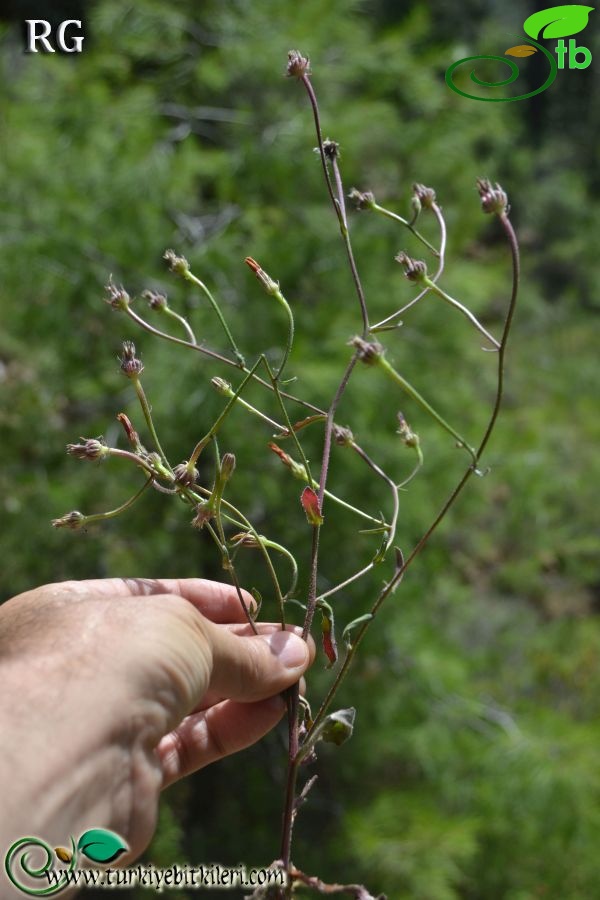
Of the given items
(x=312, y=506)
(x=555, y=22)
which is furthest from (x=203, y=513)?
(x=555, y=22)

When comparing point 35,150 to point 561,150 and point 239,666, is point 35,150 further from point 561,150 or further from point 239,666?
point 561,150

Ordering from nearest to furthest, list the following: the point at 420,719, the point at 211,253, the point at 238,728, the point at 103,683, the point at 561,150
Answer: the point at 103,683
the point at 238,728
the point at 211,253
the point at 420,719
the point at 561,150

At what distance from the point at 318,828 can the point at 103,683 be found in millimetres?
1978

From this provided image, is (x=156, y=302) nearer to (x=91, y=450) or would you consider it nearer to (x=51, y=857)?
(x=91, y=450)

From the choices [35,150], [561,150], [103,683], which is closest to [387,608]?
[35,150]

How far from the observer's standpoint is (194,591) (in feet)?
2.45

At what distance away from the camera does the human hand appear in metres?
0.51

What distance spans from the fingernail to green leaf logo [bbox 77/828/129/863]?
6.5 inches

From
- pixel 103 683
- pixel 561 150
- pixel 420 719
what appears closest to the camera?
pixel 103 683

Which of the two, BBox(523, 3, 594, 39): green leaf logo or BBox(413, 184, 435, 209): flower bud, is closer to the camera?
BBox(413, 184, 435, 209): flower bud

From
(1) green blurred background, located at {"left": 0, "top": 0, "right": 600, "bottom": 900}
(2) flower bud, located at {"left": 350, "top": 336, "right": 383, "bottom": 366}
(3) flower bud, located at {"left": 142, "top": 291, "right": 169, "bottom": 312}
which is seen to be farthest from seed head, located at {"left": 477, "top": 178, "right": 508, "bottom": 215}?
(1) green blurred background, located at {"left": 0, "top": 0, "right": 600, "bottom": 900}

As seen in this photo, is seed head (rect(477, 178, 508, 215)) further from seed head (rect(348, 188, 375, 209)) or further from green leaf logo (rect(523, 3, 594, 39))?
green leaf logo (rect(523, 3, 594, 39))

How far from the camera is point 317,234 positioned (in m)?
2.10

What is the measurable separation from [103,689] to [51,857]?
0.33 ft
